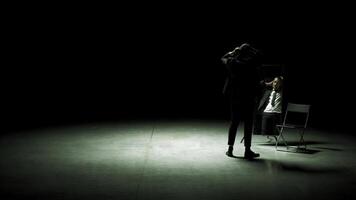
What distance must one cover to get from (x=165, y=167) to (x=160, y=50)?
11.0 m

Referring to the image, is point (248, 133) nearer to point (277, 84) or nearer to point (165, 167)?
point (277, 84)

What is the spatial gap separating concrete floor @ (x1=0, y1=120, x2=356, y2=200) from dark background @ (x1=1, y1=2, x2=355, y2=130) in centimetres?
674

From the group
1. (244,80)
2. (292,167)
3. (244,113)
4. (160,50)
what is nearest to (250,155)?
(244,113)

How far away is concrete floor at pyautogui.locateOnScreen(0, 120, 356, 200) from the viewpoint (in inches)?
185

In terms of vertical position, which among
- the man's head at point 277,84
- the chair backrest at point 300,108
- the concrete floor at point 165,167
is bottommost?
the concrete floor at point 165,167

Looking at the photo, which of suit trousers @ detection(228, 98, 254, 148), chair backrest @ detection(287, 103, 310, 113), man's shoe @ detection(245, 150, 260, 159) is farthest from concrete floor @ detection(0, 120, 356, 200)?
chair backrest @ detection(287, 103, 310, 113)

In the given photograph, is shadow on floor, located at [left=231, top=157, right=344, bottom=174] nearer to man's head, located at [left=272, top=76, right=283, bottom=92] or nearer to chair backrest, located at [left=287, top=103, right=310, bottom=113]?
chair backrest, located at [left=287, top=103, right=310, bottom=113]

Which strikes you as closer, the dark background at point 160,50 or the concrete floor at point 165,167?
the concrete floor at point 165,167

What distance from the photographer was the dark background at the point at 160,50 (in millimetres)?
15703

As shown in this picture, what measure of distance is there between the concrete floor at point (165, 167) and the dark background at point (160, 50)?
6743 millimetres

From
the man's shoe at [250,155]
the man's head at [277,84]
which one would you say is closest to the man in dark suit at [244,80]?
the man's shoe at [250,155]

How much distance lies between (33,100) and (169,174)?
11213 mm

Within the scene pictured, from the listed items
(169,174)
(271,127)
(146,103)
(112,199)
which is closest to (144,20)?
(146,103)

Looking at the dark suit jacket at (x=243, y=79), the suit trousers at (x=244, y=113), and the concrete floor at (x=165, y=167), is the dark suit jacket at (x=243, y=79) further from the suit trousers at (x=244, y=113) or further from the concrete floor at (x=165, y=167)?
the concrete floor at (x=165, y=167)
